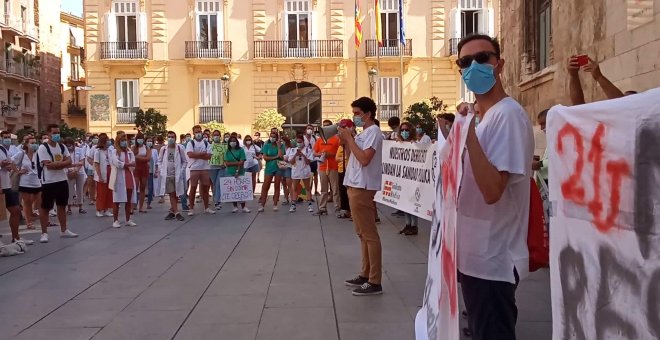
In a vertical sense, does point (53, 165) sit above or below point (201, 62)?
below

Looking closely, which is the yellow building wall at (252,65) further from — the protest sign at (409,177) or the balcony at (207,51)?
the protest sign at (409,177)

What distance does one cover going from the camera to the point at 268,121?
3288 cm

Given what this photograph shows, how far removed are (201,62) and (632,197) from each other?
1393 inches

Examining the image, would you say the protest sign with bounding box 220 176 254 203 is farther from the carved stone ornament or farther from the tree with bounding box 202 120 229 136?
the carved stone ornament

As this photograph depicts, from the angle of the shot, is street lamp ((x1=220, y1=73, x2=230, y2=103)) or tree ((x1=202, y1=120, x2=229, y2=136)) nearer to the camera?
tree ((x1=202, y1=120, x2=229, y2=136))

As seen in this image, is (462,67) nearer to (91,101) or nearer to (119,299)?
(119,299)

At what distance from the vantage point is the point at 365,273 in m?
6.42

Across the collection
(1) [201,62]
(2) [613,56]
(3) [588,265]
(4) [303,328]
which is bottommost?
(4) [303,328]

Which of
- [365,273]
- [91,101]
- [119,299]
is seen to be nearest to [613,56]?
A: [365,273]

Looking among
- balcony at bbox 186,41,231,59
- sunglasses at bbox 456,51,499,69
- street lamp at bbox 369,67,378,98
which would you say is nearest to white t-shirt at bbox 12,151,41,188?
sunglasses at bbox 456,51,499,69

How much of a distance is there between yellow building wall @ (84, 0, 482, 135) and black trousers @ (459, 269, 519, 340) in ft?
109

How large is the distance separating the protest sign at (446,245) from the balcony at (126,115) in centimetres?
3531

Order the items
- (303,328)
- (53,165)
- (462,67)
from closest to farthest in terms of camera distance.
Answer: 1. (462,67)
2. (303,328)
3. (53,165)

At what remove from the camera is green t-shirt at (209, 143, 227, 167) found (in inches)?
559
